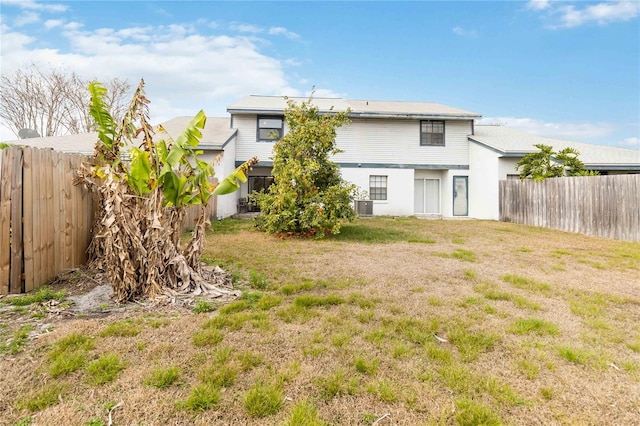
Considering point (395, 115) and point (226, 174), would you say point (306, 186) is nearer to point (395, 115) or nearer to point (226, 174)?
point (226, 174)

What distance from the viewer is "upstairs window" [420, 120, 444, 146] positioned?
17.3 m

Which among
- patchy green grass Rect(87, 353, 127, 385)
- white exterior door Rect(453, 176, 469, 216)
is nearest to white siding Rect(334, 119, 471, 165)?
white exterior door Rect(453, 176, 469, 216)

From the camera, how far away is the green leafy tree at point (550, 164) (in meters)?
12.8

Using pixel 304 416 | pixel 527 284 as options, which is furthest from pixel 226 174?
pixel 304 416

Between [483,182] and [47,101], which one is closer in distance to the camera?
[483,182]

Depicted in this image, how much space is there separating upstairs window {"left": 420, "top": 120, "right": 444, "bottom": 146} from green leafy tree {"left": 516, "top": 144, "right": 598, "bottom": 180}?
15.0 ft

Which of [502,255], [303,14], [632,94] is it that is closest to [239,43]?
[303,14]

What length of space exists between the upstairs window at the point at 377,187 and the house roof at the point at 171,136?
24.8 feet

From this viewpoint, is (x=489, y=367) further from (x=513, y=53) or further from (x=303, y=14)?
(x=513, y=53)

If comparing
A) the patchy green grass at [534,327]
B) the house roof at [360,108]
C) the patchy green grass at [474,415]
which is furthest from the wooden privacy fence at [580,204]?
the patchy green grass at [474,415]

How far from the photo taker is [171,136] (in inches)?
582

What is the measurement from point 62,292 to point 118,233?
1.26 m

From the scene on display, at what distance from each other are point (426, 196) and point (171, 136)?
44.3ft

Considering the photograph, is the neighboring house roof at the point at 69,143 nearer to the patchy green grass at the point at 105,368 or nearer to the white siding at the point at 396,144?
the white siding at the point at 396,144
